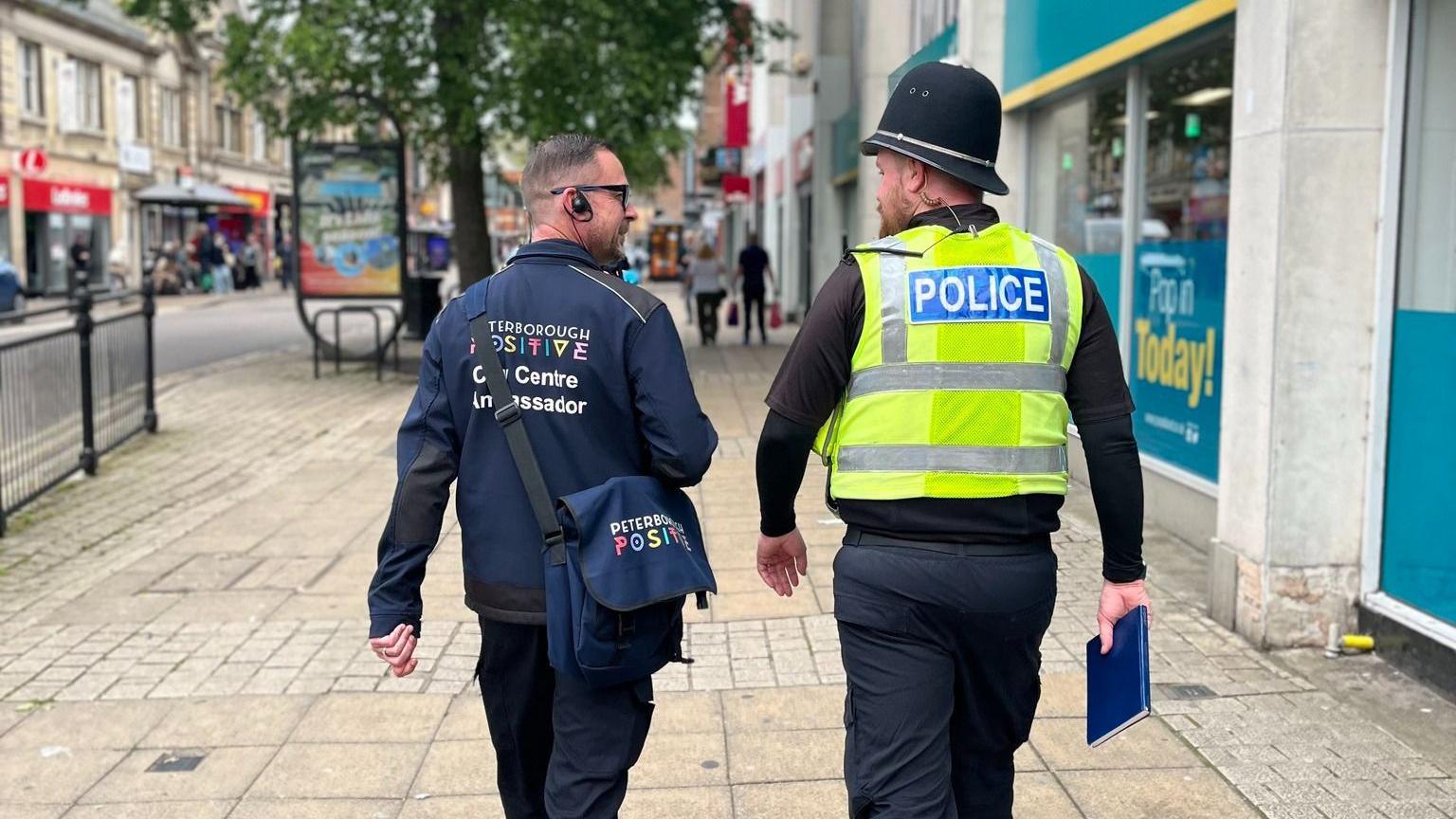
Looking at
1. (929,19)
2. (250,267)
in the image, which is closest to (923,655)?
(929,19)

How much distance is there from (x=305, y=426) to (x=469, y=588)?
32.2ft

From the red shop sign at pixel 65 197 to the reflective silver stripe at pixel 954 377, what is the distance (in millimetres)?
38114

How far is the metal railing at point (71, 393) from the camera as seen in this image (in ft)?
27.1

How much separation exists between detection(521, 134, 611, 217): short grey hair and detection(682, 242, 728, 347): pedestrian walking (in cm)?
1802

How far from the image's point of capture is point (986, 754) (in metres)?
2.86

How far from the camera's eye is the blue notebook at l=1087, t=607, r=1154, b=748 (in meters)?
2.76

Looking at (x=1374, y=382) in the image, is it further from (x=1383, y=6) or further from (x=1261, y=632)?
(x=1383, y=6)

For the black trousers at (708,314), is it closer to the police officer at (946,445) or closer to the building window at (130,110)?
the police officer at (946,445)

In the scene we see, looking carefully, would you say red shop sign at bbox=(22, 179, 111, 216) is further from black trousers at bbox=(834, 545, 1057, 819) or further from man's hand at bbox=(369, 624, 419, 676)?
black trousers at bbox=(834, 545, 1057, 819)

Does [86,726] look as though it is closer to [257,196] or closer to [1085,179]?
[1085,179]

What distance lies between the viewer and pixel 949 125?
279 centimetres

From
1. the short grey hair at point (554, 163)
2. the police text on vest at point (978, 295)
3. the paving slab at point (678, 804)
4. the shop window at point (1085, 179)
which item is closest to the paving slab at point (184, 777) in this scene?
the paving slab at point (678, 804)

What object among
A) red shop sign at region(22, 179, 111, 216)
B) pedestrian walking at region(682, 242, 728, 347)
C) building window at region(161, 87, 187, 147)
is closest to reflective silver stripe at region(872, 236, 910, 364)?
pedestrian walking at region(682, 242, 728, 347)

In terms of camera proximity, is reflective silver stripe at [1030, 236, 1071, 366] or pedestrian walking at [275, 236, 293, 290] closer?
reflective silver stripe at [1030, 236, 1071, 366]
